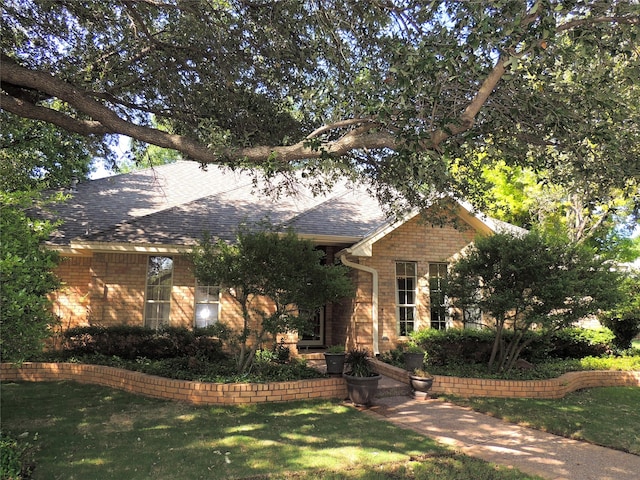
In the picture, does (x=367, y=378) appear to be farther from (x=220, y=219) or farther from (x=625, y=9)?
(x=220, y=219)

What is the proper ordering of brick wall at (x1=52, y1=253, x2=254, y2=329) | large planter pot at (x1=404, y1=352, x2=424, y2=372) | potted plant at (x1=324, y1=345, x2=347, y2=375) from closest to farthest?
potted plant at (x1=324, y1=345, x2=347, y2=375), large planter pot at (x1=404, y1=352, x2=424, y2=372), brick wall at (x1=52, y1=253, x2=254, y2=329)

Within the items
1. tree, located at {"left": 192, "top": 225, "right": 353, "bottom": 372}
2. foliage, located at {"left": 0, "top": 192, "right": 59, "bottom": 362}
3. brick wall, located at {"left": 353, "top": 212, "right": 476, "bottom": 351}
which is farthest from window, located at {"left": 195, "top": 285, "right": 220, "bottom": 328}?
foliage, located at {"left": 0, "top": 192, "right": 59, "bottom": 362}

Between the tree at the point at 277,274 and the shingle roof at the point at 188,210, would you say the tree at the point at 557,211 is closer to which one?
the shingle roof at the point at 188,210

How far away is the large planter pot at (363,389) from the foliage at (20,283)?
199 inches

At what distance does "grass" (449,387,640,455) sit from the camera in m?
6.73

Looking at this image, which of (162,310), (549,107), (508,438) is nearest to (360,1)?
(549,107)

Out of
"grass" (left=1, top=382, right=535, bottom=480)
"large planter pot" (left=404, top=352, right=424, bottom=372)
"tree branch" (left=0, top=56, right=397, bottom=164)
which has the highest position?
"tree branch" (left=0, top=56, right=397, bottom=164)

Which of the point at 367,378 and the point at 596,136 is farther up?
the point at 596,136

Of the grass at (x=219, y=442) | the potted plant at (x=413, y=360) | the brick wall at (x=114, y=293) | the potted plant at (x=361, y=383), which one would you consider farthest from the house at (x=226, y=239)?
the grass at (x=219, y=442)

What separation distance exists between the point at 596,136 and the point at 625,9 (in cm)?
150

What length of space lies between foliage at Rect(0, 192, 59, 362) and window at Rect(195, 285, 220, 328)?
284 inches

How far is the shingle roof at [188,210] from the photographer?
1229 cm

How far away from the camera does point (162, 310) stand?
1257cm

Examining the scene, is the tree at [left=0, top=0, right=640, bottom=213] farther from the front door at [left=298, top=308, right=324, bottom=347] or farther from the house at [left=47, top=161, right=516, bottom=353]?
the front door at [left=298, top=308, right=324, bottom=347]
